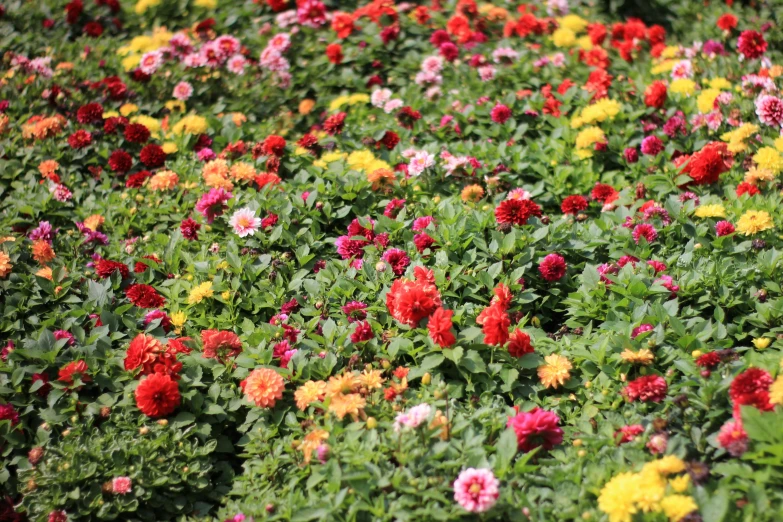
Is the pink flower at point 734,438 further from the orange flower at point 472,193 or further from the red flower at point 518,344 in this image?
the orange flower at point 472,193

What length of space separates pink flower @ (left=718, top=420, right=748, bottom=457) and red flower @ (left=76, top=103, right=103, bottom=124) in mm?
3889

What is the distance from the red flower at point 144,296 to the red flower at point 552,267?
5.57 ft

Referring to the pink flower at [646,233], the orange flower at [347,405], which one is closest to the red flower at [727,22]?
the pink flower at [646,233]

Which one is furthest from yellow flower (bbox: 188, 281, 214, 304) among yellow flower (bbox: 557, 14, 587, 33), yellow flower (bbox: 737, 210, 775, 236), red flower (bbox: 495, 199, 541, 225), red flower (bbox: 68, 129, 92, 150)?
yellow flower (bbox: 557, 14, 587, 33)

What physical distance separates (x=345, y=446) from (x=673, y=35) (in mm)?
4770

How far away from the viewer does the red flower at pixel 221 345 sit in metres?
2.71

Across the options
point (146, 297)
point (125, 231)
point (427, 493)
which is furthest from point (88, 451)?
point (125, 231)

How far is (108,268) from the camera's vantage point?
10.4 ft

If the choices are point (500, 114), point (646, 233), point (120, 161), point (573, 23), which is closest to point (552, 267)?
point (646, 233)

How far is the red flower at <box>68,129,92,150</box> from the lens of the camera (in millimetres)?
4117

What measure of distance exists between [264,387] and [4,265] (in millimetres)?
1474

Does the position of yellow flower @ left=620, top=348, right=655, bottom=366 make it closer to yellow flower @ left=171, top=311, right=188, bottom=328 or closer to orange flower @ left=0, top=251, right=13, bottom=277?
yellow flower @ left=171, top=311, right=188, bottom=328

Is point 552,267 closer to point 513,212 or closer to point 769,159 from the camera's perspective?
point 513,212

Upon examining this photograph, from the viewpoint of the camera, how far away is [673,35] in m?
A: 5.56
